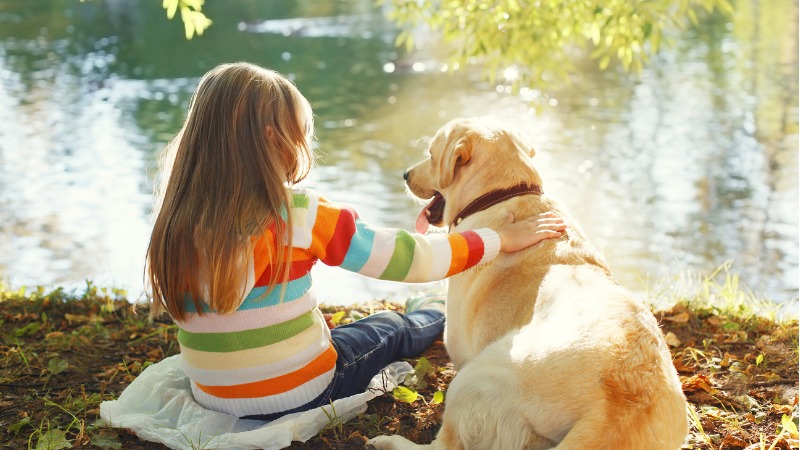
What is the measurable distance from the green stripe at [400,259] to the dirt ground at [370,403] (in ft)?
2.38

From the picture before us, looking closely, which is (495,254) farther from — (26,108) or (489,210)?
(26,108)

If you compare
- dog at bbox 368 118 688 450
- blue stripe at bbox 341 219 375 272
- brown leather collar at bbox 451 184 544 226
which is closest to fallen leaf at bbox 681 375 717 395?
dog at bbox 368 118 688 450

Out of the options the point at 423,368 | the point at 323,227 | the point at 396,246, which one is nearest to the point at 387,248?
the point at 396,246

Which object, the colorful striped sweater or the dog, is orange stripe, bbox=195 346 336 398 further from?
the dog

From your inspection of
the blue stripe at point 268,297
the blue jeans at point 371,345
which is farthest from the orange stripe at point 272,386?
the blue stripe at point 268,297

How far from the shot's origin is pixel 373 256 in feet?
11.3

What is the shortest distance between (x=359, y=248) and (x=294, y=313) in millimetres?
403

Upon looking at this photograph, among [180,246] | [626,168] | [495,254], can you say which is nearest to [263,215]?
[180,246]

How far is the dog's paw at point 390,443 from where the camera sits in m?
3.35

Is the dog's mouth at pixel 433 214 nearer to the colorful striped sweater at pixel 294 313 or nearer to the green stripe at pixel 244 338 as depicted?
the colorful striped sweater at pixel 294 313

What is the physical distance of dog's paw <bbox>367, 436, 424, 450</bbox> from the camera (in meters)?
3.35

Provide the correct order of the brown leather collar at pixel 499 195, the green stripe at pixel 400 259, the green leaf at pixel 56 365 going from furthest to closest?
the green leaf at pixel 56 365
the brown leather collar at pixel 499 195
the green stripe at pixel 400 259

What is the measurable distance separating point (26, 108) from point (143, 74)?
4.37 m

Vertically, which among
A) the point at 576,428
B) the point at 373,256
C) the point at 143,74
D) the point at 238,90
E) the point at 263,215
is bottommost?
the point at 143,74
